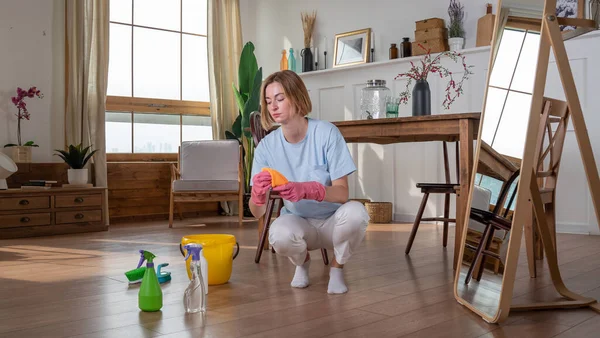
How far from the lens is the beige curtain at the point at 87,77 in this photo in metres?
5.37

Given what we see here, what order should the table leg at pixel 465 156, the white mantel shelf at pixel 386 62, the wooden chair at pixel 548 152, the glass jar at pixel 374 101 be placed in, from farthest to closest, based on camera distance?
the white mantel shelf at pixel 386 62, the glass jar at pixel 374 101, the table leg at pixel 465 156, the wooden chair at pixel 548 152

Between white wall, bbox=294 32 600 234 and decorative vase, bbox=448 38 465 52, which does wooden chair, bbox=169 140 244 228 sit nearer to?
white wall, bbox=294 32 600 234

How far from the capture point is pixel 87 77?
541cm

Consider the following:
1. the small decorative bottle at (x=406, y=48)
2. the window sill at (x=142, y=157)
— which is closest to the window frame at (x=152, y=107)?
the window sill at (x=142, y=157)

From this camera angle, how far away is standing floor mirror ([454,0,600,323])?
6.08 feet

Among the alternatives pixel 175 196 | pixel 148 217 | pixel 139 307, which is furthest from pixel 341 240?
pixel 148 217

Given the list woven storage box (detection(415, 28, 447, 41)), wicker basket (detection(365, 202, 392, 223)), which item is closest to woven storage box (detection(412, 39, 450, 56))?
woven storage box (detection(415, 28, 447, 41))

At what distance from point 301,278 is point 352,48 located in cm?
389

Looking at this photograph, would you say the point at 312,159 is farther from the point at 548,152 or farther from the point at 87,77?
the point at 87,77

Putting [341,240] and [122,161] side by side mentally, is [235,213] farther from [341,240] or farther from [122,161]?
[341,240]

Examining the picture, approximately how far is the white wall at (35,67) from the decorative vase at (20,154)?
0.57 feet

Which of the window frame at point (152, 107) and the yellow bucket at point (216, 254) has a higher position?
the window frame at point (152, 107)

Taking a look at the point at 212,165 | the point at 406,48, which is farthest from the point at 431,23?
the point at 212,165

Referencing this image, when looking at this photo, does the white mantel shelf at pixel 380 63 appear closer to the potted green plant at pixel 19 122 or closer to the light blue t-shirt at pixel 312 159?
the potted green plant at pixel 19 122
